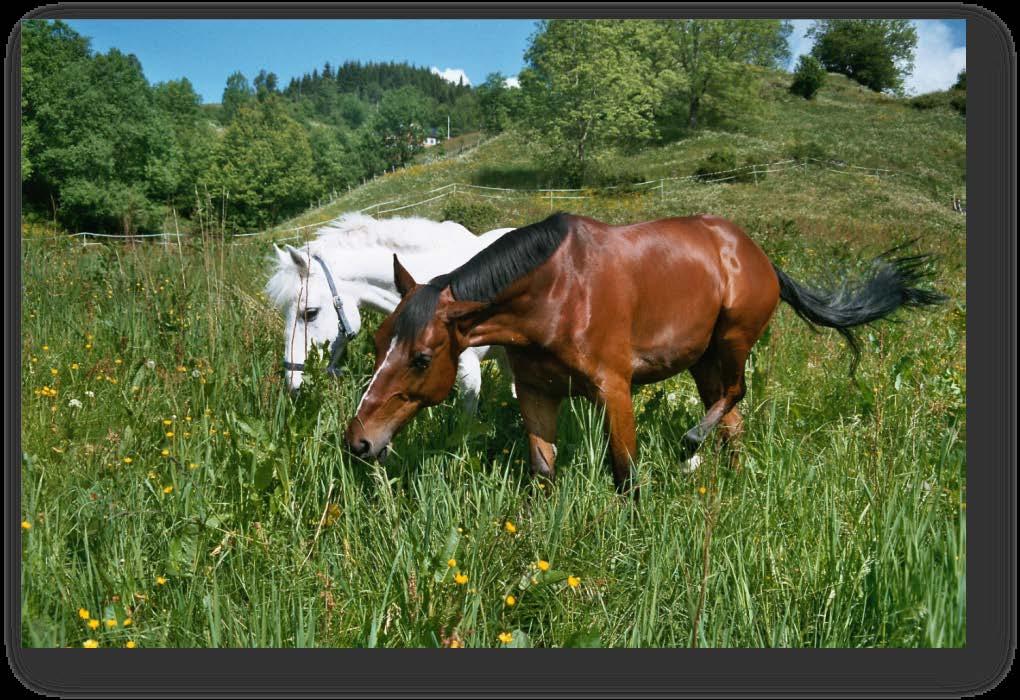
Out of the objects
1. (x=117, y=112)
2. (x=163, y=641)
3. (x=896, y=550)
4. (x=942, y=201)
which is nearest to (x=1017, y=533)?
(x=896, y=550)

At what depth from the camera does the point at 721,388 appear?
15.3ft

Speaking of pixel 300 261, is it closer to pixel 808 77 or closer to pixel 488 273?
pixel 488 273

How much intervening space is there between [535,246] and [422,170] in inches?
87.4

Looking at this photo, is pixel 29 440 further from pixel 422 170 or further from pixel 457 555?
pixel 422 170

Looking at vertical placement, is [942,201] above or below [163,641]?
above

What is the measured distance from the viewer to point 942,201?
285 cm

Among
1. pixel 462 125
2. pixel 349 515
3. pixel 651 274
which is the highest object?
pixel 462 125

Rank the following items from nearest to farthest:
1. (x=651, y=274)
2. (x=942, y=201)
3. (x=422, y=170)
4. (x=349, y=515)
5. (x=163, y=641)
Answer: (x=163, y=641) → (x=942, y=201) → (x=349, y=515) → (x=651, y=274) → (x=422, y=170)

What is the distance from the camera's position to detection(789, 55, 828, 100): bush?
2.77 meters

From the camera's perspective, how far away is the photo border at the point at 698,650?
208cm

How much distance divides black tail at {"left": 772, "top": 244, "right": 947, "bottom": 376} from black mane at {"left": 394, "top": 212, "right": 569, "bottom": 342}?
75.2 inches

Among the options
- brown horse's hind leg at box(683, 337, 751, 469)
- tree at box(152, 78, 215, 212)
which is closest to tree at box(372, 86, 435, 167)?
tree at box(152, 78, 215, 212)

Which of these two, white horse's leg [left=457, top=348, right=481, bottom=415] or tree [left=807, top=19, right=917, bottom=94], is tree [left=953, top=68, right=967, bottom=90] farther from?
white horse's leg [left=457, top=348, right=481, bottom=415]

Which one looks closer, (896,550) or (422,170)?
(896,550)
